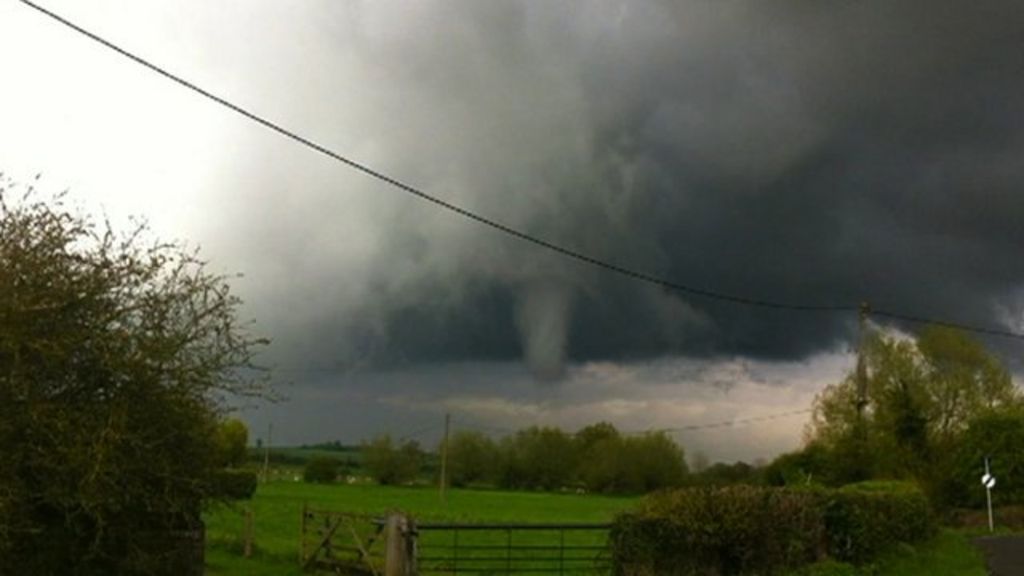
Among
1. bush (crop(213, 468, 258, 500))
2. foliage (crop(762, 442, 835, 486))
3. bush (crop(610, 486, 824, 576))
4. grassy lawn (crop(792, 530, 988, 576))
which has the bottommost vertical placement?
grassy lawn (crop(792, 530, 988, 576))

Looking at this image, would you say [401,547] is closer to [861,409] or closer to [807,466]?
[861,409]

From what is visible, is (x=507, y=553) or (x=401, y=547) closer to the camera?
(x=401, y=547)

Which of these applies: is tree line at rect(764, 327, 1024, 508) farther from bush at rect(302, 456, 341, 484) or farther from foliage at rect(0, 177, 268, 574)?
bush at rect(302, 456, 341, 484)

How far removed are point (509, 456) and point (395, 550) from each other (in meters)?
105

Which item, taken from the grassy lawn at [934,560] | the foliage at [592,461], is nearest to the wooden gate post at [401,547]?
the grassy lawn at [934,560]

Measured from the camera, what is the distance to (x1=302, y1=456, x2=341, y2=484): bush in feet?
408


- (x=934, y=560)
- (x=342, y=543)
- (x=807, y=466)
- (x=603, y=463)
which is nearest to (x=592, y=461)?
A: (x=603, y=463)

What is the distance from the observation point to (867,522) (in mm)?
28578

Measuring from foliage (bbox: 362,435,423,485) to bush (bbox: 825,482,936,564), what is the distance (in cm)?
9279

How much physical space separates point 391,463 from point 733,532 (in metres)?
103

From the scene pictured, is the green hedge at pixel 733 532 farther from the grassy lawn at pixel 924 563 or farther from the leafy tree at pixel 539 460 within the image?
the leafy tree at pixel 539 460

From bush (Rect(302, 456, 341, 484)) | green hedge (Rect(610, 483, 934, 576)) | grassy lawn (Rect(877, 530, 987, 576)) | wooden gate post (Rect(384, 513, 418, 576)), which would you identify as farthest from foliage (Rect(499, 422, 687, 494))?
wooden gate post (Rect(384, 513, 418, 576))

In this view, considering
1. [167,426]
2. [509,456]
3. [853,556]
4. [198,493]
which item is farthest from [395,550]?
[509,456]

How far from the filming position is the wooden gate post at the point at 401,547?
18.9 m
